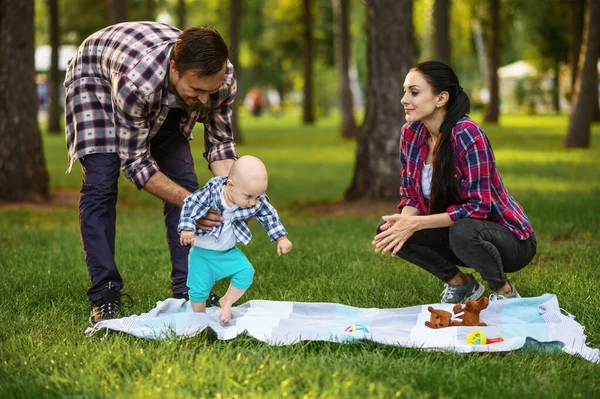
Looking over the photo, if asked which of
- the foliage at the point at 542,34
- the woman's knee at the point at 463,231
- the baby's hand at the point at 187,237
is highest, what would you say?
the foliage at the point at 542,34

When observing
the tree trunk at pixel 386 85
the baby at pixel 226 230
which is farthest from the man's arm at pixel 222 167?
the tree trunk at pixel 386 85

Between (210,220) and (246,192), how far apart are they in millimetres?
279

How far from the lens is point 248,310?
4.89 meters

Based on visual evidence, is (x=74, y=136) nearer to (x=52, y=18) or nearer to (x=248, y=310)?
(x=248, y=310)

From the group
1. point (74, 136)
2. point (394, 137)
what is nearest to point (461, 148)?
point (74, 136)

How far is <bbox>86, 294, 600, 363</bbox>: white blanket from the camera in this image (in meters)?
4.21

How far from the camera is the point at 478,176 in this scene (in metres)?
4.73

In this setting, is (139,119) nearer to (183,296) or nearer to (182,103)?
(182,103)

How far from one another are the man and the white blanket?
518mm

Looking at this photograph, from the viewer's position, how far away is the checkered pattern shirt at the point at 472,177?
475 centimetres

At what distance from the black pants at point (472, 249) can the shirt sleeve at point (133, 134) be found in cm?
169

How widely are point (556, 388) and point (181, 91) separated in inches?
100

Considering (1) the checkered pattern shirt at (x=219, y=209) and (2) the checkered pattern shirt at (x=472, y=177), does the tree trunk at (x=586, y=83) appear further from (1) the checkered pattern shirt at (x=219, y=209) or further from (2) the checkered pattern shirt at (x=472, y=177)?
(1) the checkered pattern shirt at (x=219, y=209)

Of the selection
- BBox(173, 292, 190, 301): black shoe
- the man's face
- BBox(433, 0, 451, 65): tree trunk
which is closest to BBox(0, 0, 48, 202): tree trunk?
BBox(173, 292, 190, 301): black shoe
